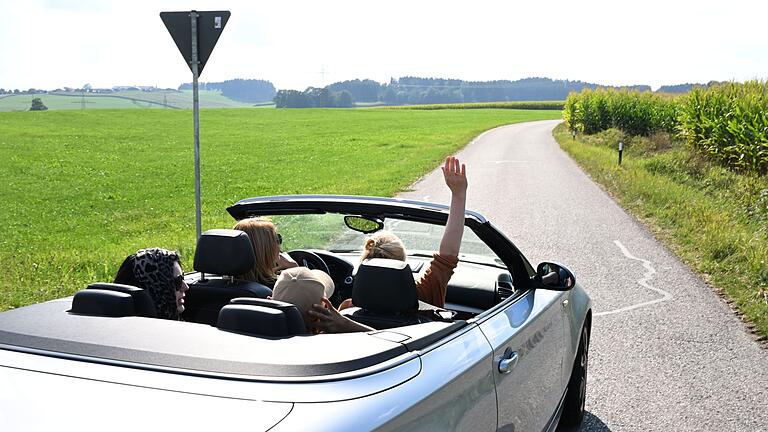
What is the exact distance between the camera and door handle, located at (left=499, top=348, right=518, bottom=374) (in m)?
3.05

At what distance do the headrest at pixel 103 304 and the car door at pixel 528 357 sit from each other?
1293mm

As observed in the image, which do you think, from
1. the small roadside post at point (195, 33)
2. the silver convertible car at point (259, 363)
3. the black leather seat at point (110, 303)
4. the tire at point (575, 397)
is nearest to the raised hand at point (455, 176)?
the silver convertible car at point (259, 363)

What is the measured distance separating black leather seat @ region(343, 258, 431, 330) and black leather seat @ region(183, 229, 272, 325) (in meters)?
Result: 0.73

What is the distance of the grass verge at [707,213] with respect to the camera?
8758 millimetres

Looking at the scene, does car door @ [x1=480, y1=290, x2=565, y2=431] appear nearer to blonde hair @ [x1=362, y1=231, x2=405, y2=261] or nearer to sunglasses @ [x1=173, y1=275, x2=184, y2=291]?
blonde hair @ [x1=362, y1=231, x2=405, y2=261]

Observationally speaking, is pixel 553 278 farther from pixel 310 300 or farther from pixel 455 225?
pixel 310 300

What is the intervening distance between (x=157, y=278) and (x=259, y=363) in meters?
1.45

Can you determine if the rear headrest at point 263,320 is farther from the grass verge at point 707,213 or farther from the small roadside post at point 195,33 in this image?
the grass verge at point 707,213

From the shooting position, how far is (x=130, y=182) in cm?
2764

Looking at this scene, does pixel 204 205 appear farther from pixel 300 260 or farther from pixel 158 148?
pixel 158 148

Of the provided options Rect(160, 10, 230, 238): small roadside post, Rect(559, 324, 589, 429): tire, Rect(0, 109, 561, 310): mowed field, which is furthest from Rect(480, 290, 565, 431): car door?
Rect(0, 109, 561, 310): mowed field

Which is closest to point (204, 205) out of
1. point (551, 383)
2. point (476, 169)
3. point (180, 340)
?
point (476, 169)

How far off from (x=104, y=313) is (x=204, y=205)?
16.8 meters

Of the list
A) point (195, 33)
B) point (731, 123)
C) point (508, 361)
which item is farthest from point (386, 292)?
point (731, 123)
